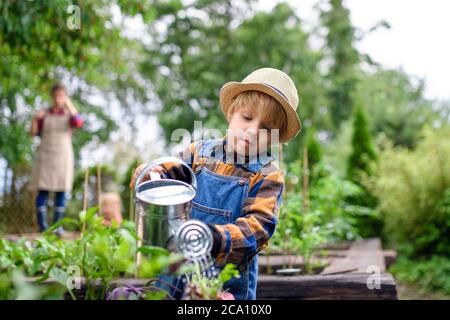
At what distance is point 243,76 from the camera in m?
14.8

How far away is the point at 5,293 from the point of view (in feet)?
3.86

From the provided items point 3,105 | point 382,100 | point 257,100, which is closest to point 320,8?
point 382,100

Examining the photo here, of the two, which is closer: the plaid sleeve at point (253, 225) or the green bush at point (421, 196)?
the plaid sleeve at point (253, 225)

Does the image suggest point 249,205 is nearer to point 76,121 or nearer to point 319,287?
point 319,287

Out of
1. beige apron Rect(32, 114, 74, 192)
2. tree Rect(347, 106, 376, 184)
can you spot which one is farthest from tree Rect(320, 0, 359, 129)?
beige apron Rect(32, 114, 74, 192)

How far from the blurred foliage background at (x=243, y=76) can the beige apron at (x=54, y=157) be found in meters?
0.44

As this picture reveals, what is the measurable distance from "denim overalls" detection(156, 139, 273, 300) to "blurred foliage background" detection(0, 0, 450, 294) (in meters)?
1.71

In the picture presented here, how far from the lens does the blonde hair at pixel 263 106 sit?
1488mm

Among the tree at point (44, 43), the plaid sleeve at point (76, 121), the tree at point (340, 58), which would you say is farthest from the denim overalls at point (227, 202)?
the tree at point (340, 58)

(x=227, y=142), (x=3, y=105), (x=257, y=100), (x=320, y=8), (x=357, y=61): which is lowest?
(x=227, y=142)

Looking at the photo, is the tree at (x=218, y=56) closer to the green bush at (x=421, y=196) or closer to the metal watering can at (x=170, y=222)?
the green bush at (x=421, y=196)

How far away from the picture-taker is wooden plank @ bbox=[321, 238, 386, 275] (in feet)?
9.65
